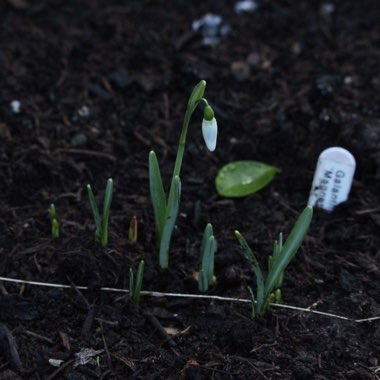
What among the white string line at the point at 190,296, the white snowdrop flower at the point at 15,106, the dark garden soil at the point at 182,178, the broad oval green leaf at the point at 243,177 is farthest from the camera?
the white snowdrop flower at the point at 15,106

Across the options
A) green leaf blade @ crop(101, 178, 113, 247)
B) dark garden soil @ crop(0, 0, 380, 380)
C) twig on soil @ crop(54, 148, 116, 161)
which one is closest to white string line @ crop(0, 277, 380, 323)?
dark garden soil @ crop(0, 0, 380, 380)

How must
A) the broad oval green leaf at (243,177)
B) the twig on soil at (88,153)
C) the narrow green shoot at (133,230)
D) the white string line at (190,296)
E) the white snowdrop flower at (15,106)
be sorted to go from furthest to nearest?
the white snowdrop flower at (15,106), the twig on soil at (88,153), the broad oval green leaf at (243,177), the narrow green shoot at (133,230), the white string line at (190,296)

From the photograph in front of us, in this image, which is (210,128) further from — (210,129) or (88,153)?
(88,153)

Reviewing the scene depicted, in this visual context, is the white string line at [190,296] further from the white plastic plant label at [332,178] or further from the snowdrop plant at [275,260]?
the white plastic plant label at [332,178]

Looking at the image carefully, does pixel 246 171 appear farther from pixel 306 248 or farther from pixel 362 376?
pixel 362 376

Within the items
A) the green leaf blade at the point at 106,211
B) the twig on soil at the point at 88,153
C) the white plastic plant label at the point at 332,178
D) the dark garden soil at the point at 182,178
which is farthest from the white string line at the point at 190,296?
the twig on soil at the point at 88,153

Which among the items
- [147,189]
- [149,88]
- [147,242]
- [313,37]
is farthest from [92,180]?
[313,37]

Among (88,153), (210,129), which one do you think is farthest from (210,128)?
(88,153)
